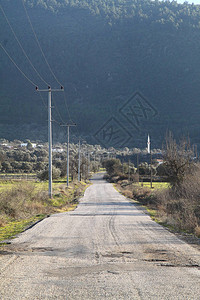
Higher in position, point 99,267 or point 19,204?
point 19,204

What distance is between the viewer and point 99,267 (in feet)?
27.2

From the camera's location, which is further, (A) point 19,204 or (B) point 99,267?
(A) point 19,204

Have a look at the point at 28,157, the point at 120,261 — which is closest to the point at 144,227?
the point at 120,261

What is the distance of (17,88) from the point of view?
192000 mm

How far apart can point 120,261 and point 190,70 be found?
174 metres

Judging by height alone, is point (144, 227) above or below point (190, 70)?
below

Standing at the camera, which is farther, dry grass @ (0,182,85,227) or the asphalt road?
dry grass @ (0,182,85,227)

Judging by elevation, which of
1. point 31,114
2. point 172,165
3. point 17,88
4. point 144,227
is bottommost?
point 144,227

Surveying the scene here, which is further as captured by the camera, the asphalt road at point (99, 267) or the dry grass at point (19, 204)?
the dry grass at point (19, 204)

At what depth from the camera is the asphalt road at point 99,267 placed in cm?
648

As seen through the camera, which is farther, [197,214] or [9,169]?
[9,169]

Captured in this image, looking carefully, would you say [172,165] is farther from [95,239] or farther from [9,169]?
[9,169]

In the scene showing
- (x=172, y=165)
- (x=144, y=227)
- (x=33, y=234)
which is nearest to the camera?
(x=33, y=234)

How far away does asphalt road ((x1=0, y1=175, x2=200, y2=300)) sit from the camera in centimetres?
648
